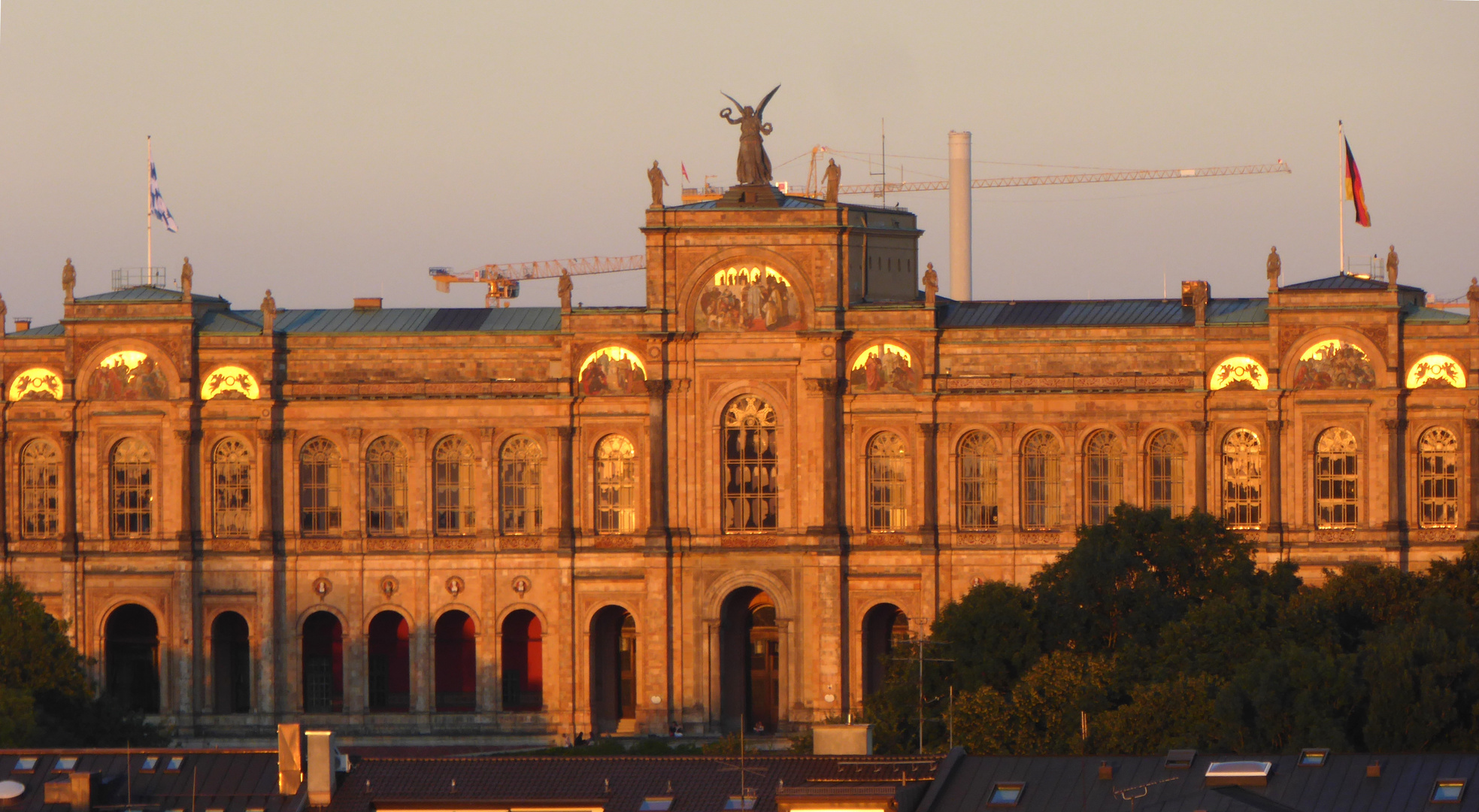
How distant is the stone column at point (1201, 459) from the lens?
137500 millimetres

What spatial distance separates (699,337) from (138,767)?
48.8 m

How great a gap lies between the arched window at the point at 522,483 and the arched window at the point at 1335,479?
31996mm

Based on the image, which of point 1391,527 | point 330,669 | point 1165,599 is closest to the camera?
point 1165,599

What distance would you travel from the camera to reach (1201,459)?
137625mm

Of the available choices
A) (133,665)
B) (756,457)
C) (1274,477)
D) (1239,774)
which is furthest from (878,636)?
(1239,774)

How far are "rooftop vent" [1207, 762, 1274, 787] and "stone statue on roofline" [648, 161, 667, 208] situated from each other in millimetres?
59232

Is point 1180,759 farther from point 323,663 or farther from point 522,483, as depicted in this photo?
point 323,663

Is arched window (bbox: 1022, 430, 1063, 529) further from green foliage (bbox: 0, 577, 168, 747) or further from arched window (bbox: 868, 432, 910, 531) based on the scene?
green foliage (bbox: 0, 577, 168, 747)

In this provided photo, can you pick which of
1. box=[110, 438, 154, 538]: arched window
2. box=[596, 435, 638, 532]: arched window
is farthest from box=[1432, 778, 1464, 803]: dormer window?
box=[110, 438, 154, 538]: arched window

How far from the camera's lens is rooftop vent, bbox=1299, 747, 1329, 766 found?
87.6 meters

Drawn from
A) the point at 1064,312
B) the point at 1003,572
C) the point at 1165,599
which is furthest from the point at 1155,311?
the point at 1165,599

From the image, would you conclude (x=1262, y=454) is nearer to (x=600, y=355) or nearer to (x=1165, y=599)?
(x=1165, y=599)

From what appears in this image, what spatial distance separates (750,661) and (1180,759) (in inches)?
2218

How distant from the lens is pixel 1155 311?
465 ft
